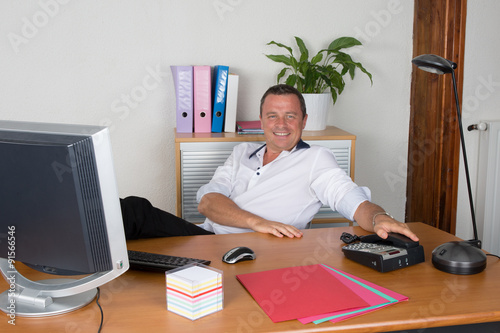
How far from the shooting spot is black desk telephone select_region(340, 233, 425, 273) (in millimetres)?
1458

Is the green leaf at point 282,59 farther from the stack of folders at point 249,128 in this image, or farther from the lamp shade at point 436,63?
the lamp shade at point 436,63

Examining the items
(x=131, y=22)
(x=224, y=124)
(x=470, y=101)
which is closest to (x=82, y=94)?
(x=131, y=22)

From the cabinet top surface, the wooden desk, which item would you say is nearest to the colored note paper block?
the wooden desk

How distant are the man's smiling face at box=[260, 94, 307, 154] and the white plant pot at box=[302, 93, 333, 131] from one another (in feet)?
1.97

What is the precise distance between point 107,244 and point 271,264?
519mm

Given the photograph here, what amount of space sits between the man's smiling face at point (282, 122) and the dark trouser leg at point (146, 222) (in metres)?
0.66

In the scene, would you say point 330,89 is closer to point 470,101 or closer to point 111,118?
point 470,101

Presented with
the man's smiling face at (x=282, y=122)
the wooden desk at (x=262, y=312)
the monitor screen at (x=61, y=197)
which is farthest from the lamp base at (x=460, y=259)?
the man's smiling face at (x=282, y=122)

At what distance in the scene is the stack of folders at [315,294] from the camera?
1.21 meters

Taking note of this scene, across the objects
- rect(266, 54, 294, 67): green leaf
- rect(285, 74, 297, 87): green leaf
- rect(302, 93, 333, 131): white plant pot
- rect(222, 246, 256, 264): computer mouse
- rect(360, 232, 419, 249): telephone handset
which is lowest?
rect(222, 246, 256, 264): computer mouse

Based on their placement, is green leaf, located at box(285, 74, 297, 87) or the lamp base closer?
the lamp base

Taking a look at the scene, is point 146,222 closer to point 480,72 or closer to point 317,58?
point 317,58

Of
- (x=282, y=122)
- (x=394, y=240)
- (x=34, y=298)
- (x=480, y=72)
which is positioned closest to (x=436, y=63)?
(x=394, y=240)

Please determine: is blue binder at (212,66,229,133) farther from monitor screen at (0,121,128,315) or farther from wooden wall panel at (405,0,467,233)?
monitor screen at (0,121,128,315)
